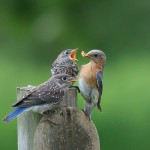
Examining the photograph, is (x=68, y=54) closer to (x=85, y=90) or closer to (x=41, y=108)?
(x=85, y=90)

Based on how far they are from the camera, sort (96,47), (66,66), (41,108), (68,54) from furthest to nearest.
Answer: (96,47)
(68,54)
(66,66)
(41,108)

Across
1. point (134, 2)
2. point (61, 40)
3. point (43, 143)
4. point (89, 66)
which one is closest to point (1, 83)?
point (89, 66)

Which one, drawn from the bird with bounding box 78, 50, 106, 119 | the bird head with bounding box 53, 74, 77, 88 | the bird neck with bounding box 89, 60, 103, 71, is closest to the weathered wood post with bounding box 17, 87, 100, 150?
the bird head with bounding box 53, 74, 77, 88

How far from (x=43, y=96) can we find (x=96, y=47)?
7.79 metres

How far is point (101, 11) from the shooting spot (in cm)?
1661

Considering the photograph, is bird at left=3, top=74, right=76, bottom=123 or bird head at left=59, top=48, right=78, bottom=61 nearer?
bird at left=3, top=74, right=76, bottom=123

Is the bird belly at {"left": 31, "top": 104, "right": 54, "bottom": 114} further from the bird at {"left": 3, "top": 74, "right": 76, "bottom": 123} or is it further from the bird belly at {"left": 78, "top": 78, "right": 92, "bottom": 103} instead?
the bird belly at {"left": 78, "top": 78, "right": 92, "bottom": 103}

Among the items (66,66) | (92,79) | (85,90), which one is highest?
(66,66)

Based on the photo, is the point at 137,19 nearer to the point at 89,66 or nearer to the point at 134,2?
the point at 134,2

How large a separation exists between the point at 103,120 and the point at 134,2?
7819mm

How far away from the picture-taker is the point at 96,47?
13.7 metres

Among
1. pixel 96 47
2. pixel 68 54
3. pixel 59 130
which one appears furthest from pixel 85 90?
pixel 96 47

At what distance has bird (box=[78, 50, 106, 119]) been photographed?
5848 millimetres

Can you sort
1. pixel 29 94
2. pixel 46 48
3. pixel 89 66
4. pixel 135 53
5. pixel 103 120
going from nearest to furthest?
pixel 29 94 → pixel 89 66 → pixel 103 120 → pixel 135 53 → pixel 46 48
